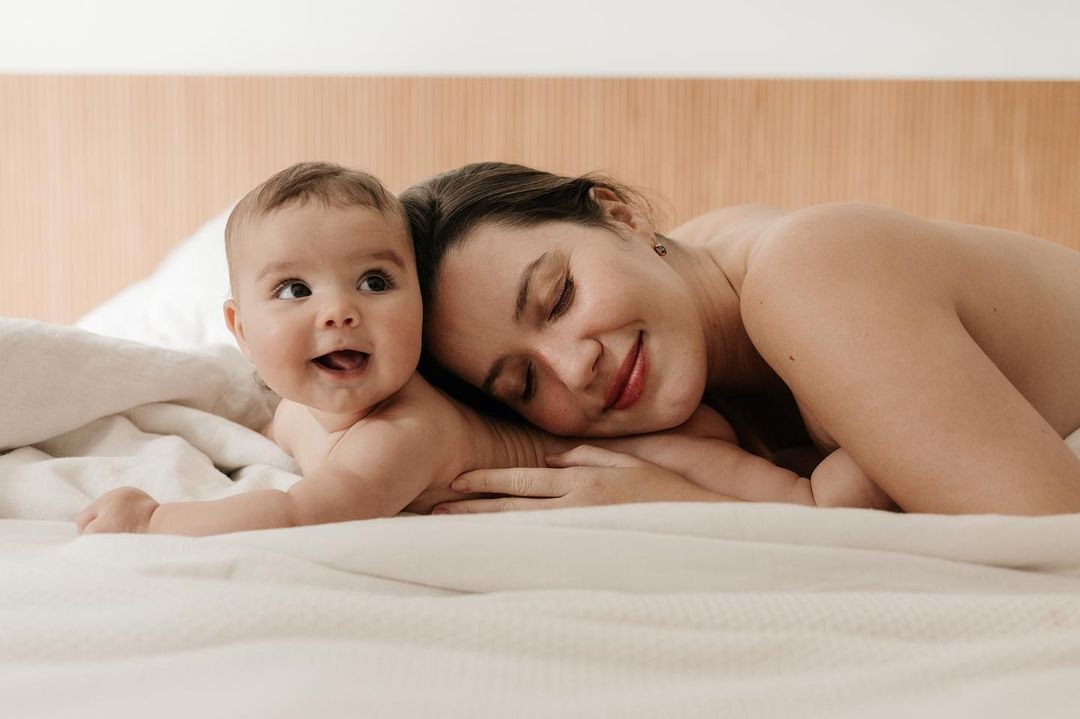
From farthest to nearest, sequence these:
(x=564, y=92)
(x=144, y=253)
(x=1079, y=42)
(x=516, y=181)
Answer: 1. (x=144, y=253)
2. (x=564, y=92)
3. (x=1079, y=42)
4. (x=516, y=181)

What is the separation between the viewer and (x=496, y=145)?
2.34 metres

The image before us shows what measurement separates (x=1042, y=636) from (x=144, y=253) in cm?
236

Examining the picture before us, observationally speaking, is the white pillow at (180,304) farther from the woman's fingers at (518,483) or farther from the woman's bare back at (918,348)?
the woman's bare back at (918,348)

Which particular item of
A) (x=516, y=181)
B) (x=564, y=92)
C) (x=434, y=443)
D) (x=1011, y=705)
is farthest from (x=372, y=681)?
(x=564, y=92)

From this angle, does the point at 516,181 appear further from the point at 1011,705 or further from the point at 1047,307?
the point at 1011,705

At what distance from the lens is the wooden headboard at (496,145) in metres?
2.21

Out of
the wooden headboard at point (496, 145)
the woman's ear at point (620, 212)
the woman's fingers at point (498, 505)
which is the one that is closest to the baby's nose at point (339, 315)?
the woman's fingers at point (498, 505)

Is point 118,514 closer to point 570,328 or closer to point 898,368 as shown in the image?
point 570,328

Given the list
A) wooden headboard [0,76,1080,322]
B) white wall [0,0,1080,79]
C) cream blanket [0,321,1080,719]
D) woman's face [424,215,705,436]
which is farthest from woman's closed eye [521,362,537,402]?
white wall [0,0,1080,79]

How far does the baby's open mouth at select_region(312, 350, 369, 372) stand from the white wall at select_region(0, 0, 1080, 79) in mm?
1562

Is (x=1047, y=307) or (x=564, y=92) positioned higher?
(x=564, y=92)

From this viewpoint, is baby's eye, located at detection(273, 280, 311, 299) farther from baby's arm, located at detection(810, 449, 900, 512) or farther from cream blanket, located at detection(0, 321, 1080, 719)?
baby's arm, located at detection(810, 449, 900, 512)

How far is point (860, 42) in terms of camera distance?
7.30ft

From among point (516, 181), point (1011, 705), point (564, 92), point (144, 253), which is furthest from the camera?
point (144, 253)
